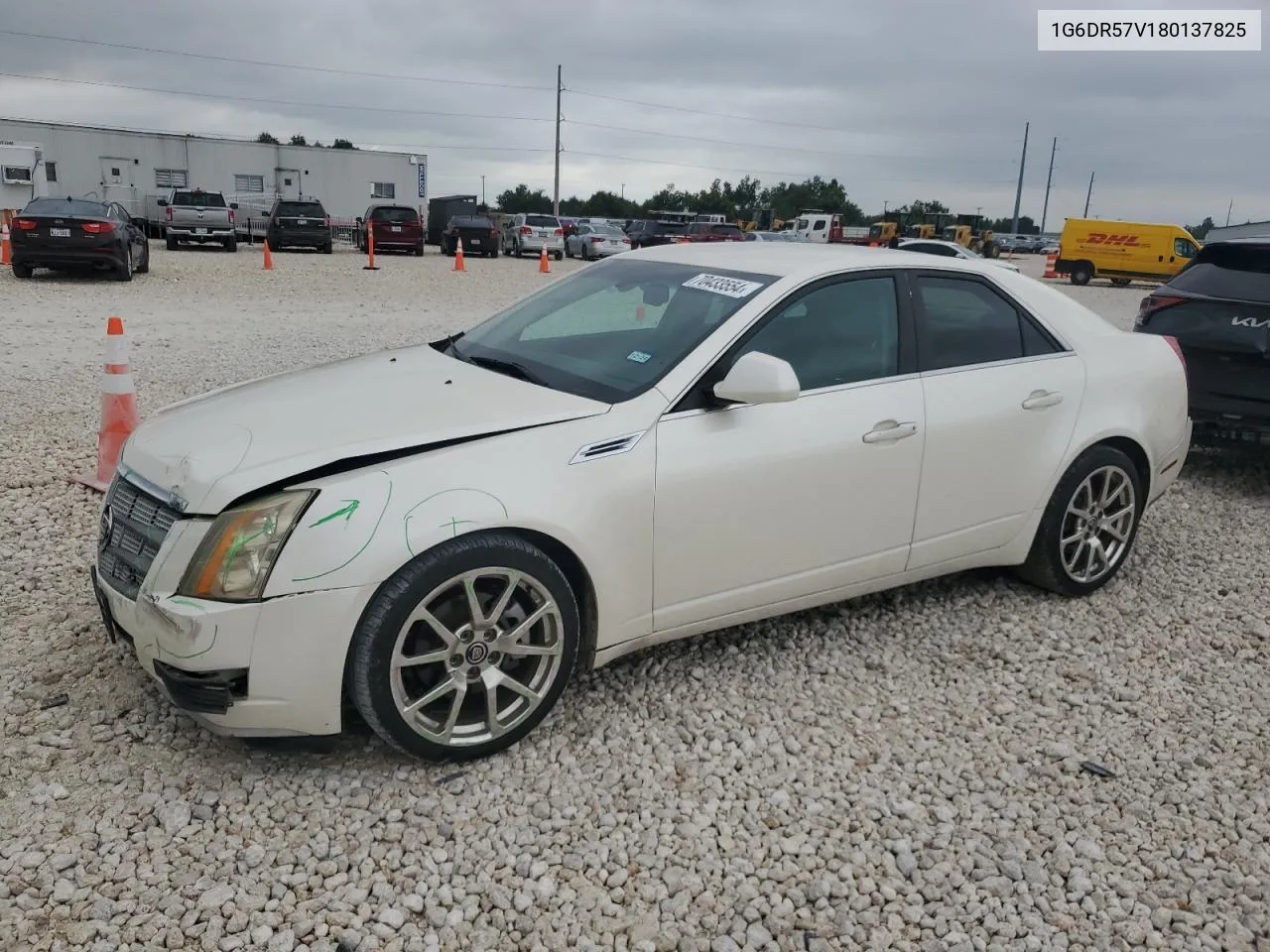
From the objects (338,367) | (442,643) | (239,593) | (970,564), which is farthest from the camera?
(970,564)

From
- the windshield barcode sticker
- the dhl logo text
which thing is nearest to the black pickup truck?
the windshield barcode sticker

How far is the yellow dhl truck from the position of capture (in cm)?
2992

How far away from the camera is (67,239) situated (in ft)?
52.7

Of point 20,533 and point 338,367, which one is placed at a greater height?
point 338,367

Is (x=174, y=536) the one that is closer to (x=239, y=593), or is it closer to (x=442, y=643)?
(x=239, y=593)

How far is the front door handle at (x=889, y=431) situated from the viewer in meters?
3.72

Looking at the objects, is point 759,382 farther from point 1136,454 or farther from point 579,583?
point 1136,454

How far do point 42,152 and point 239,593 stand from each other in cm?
3296

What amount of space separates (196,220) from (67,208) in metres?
10.2

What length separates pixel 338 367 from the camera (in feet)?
13.1

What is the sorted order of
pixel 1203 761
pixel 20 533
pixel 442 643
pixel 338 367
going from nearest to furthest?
1. pixel 442 643
2. pixel 1203 761
3. pixel 338 367
4. pixel 20 533

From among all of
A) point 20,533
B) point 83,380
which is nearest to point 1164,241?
point 83,380

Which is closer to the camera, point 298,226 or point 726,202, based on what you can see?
point 298,226

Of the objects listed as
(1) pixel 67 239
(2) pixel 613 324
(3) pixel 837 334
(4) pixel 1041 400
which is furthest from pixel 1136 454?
(1) pixel 67 239
